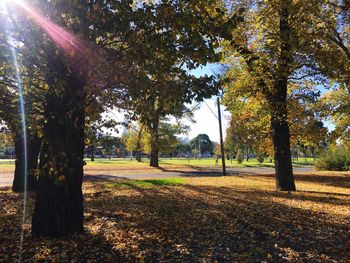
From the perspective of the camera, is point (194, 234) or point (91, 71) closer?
point (91, 71)

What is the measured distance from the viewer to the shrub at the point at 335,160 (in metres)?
35.1

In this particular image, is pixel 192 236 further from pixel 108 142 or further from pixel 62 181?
pixel 108 142

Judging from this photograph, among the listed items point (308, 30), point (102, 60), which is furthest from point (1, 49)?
point (308, 30)

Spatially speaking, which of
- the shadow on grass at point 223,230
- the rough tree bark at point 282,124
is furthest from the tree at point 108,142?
the rough tree bark at point 282,124

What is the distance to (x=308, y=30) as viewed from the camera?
11.8 metres

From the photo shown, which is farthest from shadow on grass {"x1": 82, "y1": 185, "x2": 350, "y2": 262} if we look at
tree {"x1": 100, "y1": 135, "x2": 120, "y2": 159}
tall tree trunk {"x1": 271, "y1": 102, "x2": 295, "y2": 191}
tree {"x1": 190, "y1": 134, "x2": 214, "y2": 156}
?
tree {"x1": 190, "y1": 134, "x2": 214, "y2": 156}

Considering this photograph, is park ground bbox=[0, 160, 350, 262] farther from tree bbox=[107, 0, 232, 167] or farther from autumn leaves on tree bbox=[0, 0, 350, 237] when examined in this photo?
tree bbox=[107, 0, 232, 167]

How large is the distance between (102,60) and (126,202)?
6195 mm

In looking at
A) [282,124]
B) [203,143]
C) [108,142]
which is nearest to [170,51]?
[108,142]

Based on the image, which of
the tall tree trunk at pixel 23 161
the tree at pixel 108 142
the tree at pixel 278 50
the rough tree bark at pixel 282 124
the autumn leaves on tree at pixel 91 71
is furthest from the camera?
the tall tree trunk at pixel 23 161

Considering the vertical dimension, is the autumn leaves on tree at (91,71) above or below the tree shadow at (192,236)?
above

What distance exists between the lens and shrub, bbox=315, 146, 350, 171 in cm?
3512

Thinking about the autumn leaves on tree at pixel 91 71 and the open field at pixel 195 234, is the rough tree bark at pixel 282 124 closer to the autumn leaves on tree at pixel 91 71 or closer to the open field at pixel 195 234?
the open field at pixel 195 234

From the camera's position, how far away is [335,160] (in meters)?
35.8
